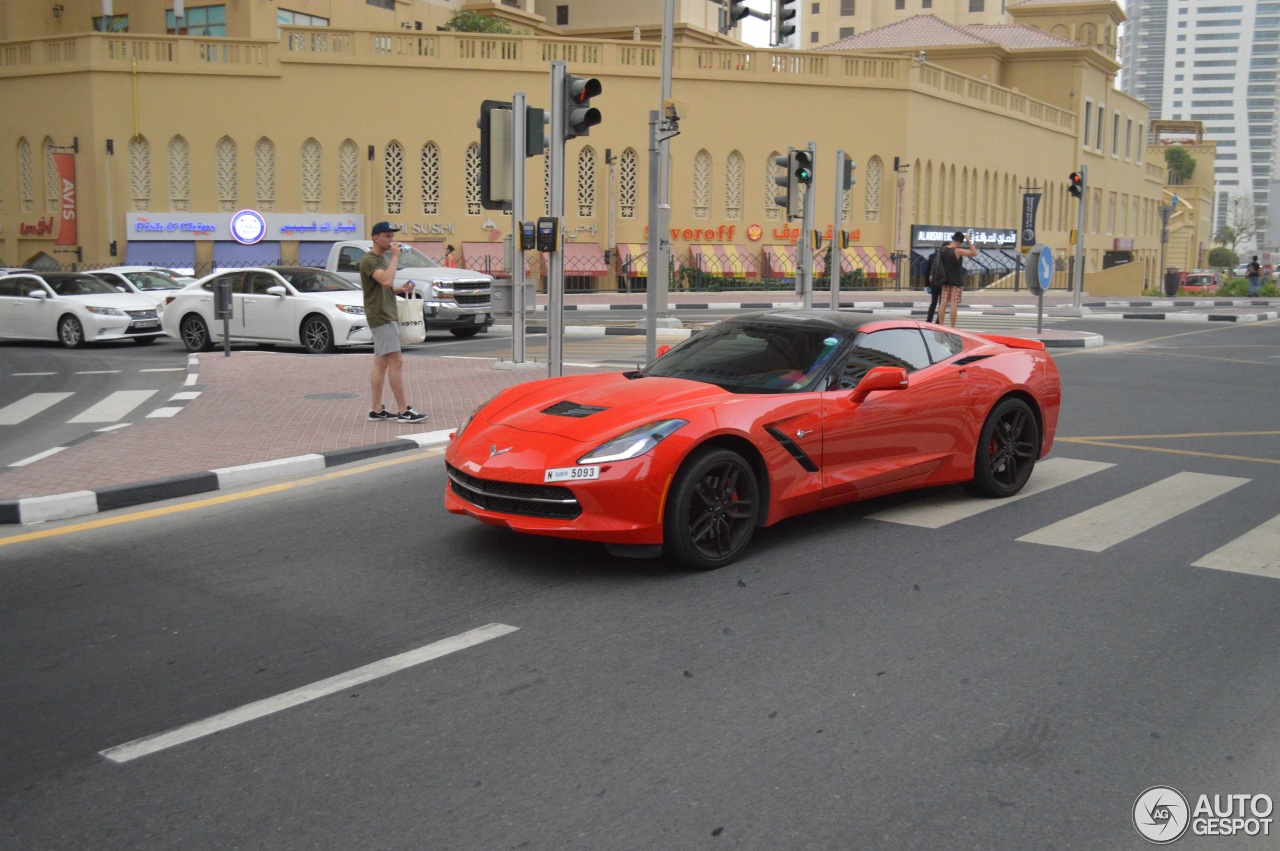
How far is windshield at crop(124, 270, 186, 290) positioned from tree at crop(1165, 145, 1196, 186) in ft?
370

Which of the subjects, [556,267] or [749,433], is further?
[556,267]

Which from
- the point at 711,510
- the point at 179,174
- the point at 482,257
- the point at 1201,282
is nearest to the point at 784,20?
the point at 711,510

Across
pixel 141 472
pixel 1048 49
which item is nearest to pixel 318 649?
pixel 141 472

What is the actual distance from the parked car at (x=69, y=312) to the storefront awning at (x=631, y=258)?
23436mm

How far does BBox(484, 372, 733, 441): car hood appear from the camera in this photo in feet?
20.9

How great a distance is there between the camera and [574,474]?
6066mm

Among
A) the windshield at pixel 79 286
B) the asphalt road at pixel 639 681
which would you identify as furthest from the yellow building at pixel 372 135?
the asphalt road at pixel 639 681

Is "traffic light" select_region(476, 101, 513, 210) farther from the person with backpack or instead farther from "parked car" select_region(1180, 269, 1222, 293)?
"parked car" select_region(1180, 269, 1222, 293)

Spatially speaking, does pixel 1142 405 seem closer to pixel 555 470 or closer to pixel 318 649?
pixel 555 470

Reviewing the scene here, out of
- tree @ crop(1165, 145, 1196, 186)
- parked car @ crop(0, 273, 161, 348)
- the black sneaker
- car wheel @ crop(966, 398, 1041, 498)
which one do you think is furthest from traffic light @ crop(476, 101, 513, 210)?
tree @ crop(1165, 145, 1196, 186)

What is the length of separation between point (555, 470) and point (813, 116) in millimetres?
43813

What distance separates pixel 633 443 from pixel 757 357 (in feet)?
4.90

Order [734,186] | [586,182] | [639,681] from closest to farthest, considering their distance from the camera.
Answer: [639,681]
[586,182]
[734,186]

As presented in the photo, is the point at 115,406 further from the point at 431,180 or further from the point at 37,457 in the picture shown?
the point at 431,180
